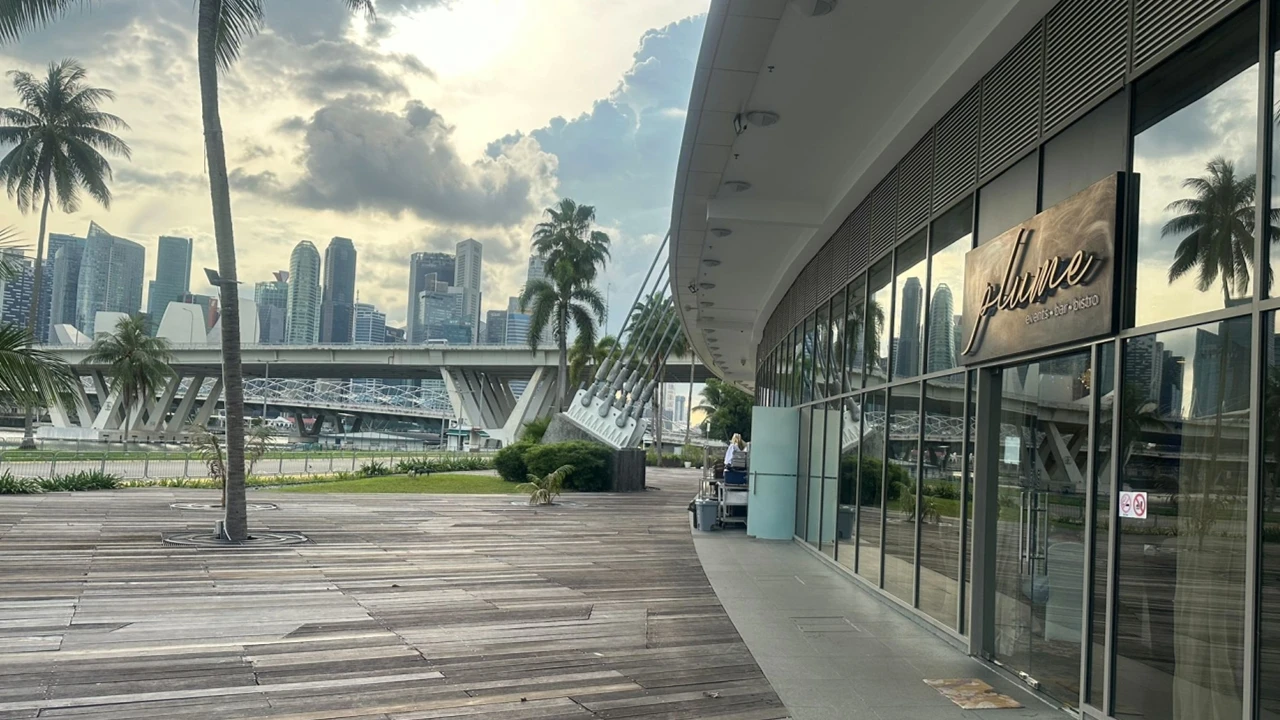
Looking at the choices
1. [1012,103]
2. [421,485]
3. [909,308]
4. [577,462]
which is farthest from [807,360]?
[421,485]

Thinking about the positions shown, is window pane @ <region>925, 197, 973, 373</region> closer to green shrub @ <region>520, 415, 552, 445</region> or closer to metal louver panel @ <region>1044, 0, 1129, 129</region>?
metal louver panel @ <region>1044, 0, 1129, 129</region>

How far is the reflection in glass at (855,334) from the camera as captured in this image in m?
12.1

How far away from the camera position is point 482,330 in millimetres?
185125

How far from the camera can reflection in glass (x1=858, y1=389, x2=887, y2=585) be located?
35.4ft

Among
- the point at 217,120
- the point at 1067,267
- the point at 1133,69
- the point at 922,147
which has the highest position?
the point at 217,120

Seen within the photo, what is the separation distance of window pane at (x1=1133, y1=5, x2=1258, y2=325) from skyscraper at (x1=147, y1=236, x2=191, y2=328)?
7120 inches

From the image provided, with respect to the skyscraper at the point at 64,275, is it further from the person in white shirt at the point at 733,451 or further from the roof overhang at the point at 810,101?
the roof overhang at the point at 810,101

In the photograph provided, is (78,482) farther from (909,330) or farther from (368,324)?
(368,324)

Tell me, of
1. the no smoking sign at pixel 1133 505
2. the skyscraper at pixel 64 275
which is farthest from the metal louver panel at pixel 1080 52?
the skyscraper at pixel 64 275

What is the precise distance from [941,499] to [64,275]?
6318 inches

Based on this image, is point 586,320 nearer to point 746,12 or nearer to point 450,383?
point 450,383

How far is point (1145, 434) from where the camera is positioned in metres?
5.14

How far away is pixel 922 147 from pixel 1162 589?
19.7 feet

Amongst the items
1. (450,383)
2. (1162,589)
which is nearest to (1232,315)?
(1162,589)
